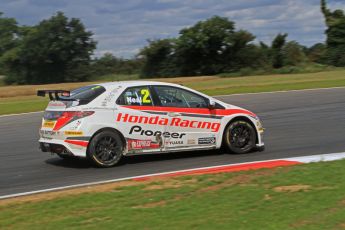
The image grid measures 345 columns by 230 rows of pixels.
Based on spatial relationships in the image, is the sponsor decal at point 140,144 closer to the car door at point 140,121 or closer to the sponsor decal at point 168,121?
the car door at point 140,121

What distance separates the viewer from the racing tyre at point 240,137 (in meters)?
10.6

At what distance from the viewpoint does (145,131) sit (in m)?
9.87

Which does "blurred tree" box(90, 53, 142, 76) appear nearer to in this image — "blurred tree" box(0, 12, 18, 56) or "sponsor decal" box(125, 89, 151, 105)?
"blurred tree" box(0, 12, 18, 56)

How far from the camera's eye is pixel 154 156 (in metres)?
10.8

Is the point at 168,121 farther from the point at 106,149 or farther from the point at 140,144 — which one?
the point at 106,149

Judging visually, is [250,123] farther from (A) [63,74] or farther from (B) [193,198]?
(A) [63,74]

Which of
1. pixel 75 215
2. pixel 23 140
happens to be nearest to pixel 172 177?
pixel 75 215

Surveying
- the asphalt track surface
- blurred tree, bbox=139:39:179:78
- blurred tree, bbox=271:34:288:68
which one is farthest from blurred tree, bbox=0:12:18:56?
the asphalt track surface

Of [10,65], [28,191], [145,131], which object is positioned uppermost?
[10,65]

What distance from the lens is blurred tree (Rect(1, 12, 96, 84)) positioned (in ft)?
220

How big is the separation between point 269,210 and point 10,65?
67.2 metres

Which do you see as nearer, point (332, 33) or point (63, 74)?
point (332, 33)

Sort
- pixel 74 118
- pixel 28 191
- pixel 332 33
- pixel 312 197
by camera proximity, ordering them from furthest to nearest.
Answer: pixel 332 33, pixel 74 118, pixel 28 191, pixel 312 197

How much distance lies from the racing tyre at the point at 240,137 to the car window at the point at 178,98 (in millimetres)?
683
